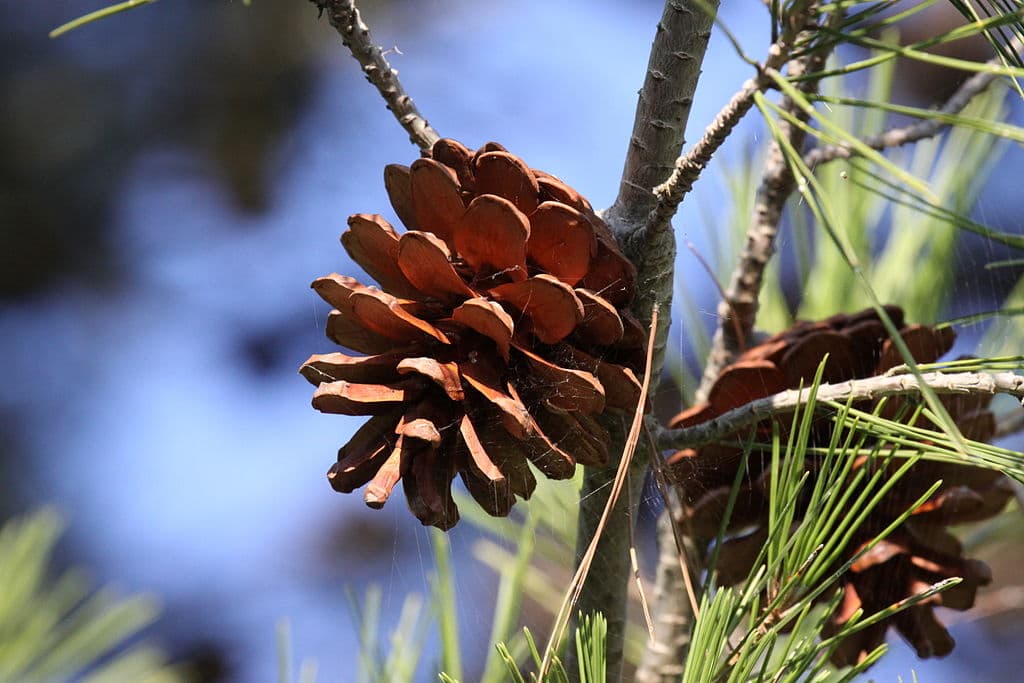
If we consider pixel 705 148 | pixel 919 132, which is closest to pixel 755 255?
pixel 919 132

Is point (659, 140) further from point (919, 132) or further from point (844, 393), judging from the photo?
point (919, 132)

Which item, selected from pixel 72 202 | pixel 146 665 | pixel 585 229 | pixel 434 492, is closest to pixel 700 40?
pixel 585 229

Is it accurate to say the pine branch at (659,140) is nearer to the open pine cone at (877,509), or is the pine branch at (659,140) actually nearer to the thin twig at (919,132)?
the open pine cone at (877,509)

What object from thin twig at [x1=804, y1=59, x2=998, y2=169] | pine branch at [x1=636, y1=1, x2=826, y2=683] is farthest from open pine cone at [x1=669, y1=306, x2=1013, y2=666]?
thin twig at [x1=804, y1=59, x2=998, y2=169]

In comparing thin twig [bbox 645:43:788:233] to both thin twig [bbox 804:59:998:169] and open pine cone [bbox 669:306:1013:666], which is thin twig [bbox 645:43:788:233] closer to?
open pine cone [bbox 669:306:1013:666]

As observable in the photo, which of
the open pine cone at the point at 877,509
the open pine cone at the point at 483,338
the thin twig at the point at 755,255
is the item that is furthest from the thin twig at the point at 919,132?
the open pine cone at the point at 483,338

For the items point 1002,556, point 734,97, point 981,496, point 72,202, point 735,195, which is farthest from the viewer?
point 72,202

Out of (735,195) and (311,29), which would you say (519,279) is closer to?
(735,195)
